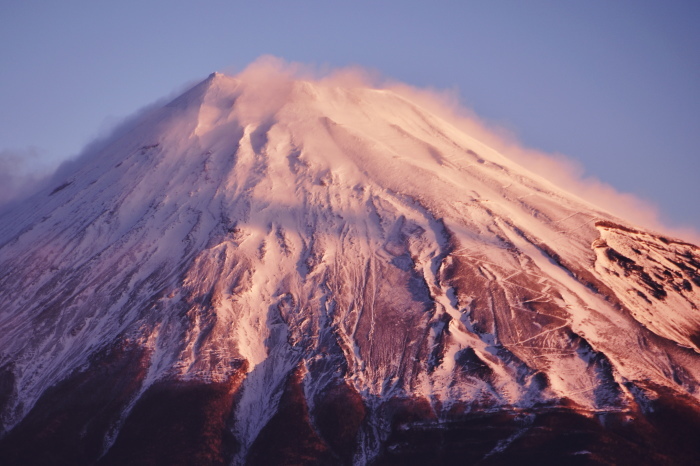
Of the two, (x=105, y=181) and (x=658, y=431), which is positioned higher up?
(x=105, y=181)

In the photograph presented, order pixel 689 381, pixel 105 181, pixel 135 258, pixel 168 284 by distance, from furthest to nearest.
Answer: pixel 105 181 → pixel 135 258 → pixel 168 284 → pixel 689 381

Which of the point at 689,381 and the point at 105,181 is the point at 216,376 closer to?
the point at 689,381

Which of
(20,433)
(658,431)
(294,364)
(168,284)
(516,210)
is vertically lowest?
(20,433)

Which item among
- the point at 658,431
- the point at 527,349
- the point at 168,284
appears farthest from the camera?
the point at 168,284

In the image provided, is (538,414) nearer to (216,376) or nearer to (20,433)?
(216,376)

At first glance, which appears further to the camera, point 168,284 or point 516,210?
point 516,210

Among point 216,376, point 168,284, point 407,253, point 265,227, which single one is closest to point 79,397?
point 216,376

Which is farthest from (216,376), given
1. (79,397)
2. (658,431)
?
(658,431)
